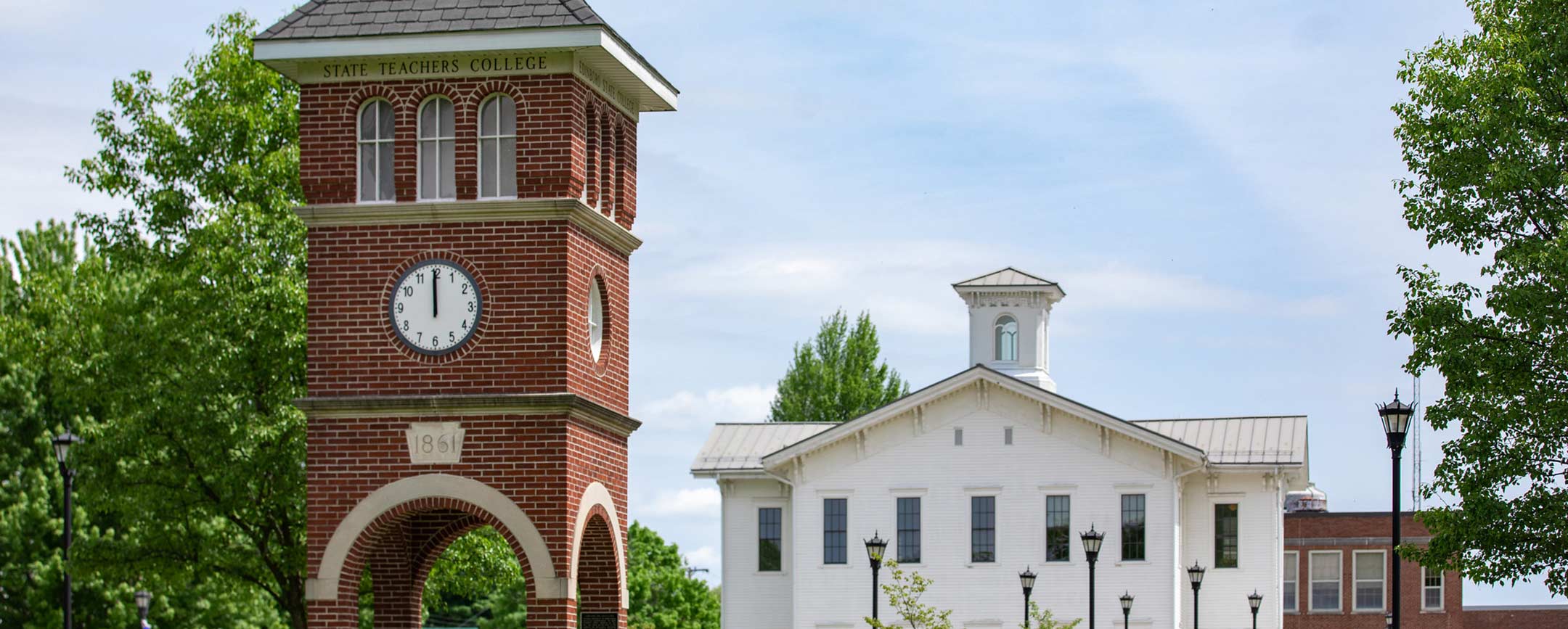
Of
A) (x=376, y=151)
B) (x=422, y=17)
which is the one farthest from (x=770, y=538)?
(x=422, y=17)

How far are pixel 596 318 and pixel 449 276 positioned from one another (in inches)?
79.3

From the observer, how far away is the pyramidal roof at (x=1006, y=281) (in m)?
64.9

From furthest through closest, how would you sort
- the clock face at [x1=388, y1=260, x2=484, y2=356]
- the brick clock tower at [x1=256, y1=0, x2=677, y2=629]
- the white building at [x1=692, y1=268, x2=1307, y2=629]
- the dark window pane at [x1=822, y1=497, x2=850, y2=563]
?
1. the dark window pane at [x1=822, y1=497, x2=850, y2=563]
2. the white building at [x1=692, y1=268, x2=1307, y2=629]
3. the clock face at [x1=388, y1=260, x2=484, y2=356]
4. the brick clock tower at [x1=256, y1=0, x2=677, y2=629]

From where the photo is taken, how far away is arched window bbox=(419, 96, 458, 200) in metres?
25.3

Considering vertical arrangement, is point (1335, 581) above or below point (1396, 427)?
below

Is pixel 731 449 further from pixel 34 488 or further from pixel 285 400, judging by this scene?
pixel 285 400

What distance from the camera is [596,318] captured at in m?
26.2

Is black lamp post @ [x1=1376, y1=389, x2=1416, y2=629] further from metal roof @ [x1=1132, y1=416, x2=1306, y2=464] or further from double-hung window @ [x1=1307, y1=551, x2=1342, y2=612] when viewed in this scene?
double-hung window @ [x1=1307, y1=551, x2=1342, y2=612]

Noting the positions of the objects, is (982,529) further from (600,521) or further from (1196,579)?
(600,521)

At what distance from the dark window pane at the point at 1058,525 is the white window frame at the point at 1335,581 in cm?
1444

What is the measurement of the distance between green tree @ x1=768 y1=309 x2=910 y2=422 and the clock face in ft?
199

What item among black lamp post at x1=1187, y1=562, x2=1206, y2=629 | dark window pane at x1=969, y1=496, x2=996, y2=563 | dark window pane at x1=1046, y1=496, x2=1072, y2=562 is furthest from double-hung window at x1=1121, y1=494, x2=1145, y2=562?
dark window pane at x1=969, y1=496, x2=996, y2=563

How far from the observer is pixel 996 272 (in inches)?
2581

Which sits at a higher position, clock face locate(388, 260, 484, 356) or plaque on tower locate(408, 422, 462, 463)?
clock face locate(388, 260, 484, 356)
